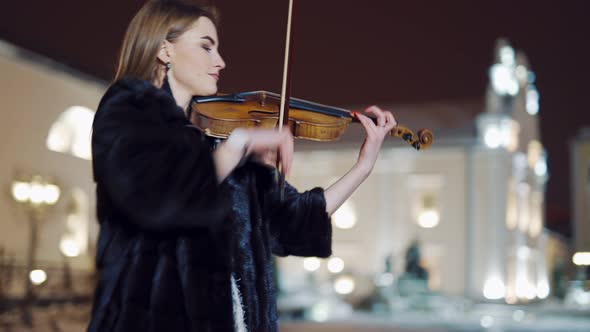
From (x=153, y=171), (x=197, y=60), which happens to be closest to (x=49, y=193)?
(x=197, y=60)

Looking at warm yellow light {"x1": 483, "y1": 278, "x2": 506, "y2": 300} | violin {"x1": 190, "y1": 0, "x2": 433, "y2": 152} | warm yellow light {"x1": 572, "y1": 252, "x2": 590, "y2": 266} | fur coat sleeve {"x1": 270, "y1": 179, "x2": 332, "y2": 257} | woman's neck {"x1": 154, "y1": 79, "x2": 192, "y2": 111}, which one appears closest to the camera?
woman's neck {"x1": 154, "y1": 79, "x2": 192, "y2": 111}

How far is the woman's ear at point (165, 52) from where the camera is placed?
1963mm

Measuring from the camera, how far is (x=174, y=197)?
5.59ft

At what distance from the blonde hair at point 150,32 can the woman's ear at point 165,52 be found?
0.01 m

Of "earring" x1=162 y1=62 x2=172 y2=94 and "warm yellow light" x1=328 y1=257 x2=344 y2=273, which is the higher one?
"earring" x1=162 y1=62 x2=172 y2=94

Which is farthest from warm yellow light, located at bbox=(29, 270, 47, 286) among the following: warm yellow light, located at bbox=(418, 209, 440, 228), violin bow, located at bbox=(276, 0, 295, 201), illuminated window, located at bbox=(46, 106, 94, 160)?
warm yellow light, located at bbox=(418, 209, 440, 228)

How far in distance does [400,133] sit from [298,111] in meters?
0.35

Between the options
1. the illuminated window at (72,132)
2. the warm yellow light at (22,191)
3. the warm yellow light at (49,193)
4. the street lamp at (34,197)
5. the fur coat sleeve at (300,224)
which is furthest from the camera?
the illuminated window at (72,132)

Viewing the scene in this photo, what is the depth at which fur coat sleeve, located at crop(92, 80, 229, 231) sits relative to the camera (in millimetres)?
1695

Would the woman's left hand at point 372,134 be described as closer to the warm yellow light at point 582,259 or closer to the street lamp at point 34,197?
the warm yellow light at point 582,259

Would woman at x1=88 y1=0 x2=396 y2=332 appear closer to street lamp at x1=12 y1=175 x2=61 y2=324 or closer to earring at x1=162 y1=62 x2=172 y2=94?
earring at x1=162 y1=62 x2=172 y2=94

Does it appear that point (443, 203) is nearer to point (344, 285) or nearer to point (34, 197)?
point (344, 285)

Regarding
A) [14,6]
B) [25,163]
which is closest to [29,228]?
[25,163]

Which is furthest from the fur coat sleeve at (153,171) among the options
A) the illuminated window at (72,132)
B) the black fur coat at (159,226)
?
the illuminated window at (72,132)
